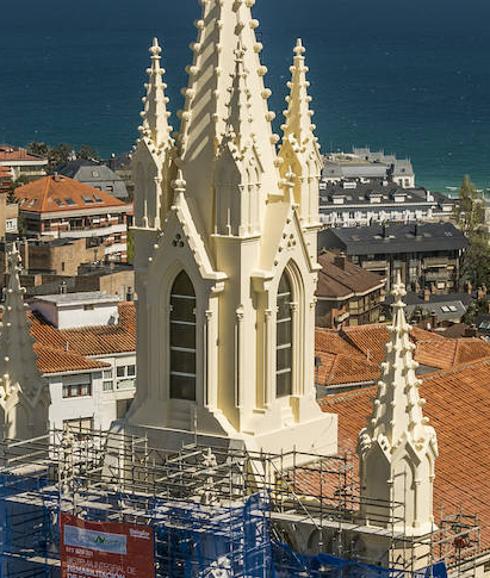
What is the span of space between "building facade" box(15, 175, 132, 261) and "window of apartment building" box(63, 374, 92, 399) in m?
68.6

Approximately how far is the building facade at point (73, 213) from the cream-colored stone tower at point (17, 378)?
10603 cm

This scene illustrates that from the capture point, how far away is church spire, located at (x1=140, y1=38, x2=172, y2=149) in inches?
1407

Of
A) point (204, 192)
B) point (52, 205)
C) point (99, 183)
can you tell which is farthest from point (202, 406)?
point (99, 183)

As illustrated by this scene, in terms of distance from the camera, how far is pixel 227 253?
34.9 m

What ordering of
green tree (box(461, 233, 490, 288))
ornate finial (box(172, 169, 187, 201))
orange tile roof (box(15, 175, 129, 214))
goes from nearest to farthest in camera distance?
ornate finial (box(172, 169, 187, 201)) → orange tile roof (box(15, 175, 129, 214)) → green tree (box(461, 233, 490, 288))

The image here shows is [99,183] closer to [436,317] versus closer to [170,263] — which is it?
[436,317]

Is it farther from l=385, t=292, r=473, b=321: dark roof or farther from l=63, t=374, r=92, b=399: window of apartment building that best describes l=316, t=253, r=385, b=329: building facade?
l=63, t=374, r=92, b=399: window of apartment building

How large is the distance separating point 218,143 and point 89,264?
269 feet

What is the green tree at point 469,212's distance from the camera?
16838 cm

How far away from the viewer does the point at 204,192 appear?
35.2 metres

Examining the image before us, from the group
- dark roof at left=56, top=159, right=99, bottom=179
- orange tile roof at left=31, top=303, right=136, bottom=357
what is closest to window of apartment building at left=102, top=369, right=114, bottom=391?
orange tile roof at left=31, top=303, right=136, bottom=357

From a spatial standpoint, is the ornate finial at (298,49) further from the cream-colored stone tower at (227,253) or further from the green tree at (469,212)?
the green tree at (469,212)

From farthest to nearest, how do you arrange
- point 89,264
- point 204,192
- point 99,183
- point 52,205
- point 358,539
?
1. point 99,183
2. point 52,205
3. point 89,264
4. point 204,192
5. point 358,539

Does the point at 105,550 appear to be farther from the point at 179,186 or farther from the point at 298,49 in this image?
the point at 298,49
